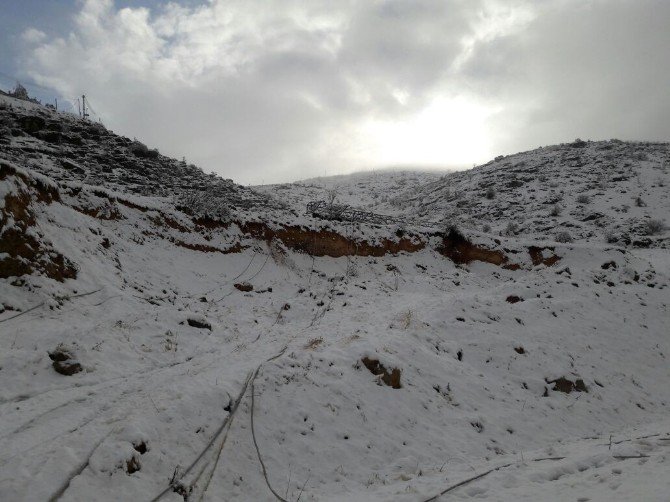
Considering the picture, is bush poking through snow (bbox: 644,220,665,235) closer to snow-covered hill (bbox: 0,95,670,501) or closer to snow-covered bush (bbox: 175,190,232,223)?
snow-covered hill (bbox: 0,95,670,501)

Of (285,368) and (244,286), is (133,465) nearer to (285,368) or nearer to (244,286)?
(285,368)

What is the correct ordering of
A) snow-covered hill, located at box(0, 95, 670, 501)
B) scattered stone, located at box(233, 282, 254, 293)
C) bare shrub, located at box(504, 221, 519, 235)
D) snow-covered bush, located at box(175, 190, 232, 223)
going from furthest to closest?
bare shrub, located at box(504, 221, 519, 235) → snow-covered bush, located at box(175, 190, 232, 223) → scattered stone, located at box(233, 282, 254, 293) → snow-covered hill, located at box(0, 95, 670, 501)

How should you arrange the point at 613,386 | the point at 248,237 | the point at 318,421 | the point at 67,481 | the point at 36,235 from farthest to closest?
the point at 248,237, the point at 613,386, the point at 36,235, the point at 318,421, the point at 67,481

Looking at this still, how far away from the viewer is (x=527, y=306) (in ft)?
48.5

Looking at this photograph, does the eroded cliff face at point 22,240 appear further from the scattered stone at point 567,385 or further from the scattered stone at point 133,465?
the scattered stone at point 567,385

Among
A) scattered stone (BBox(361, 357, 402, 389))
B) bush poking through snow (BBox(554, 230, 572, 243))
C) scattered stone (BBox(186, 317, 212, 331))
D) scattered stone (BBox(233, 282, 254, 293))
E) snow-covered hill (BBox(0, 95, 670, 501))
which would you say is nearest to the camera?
snow-covered hill (BBox(0, 95, 670, 501))

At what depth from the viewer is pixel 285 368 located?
8227 millimetres

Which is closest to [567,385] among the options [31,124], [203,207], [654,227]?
[203,207]

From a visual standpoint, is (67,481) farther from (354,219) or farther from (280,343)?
(354,219)

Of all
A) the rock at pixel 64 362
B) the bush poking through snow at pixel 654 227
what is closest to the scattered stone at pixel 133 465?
the rock at pixel 64 362

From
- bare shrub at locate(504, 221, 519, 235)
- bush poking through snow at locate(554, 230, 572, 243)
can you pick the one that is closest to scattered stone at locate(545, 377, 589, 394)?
bush poking through snow at locate(554, 230, 572, 243)

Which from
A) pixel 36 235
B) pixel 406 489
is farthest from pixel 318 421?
pixel 36 235

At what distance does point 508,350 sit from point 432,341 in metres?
2.43

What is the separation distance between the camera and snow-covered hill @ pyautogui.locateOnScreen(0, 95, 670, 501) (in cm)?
570
